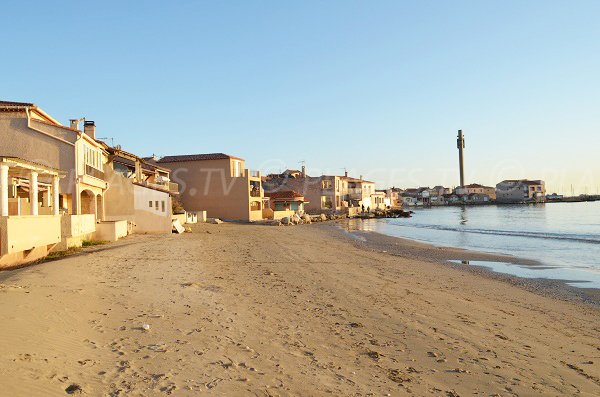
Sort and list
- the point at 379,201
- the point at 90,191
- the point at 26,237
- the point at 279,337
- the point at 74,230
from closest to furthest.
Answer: the point at 279,337 < the point at 26,237 < the point at 74,230 < the point at 90,191 < the point at 379,201

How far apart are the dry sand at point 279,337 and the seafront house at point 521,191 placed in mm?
190151

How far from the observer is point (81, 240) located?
75.4 ft

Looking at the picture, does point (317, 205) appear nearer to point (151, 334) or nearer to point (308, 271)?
point (308, 271)

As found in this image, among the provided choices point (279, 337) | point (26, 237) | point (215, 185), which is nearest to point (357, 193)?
point (215, 185)

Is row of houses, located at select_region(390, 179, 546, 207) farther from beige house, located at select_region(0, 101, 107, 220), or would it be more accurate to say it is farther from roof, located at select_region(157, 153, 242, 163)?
beige house, located at select_region(0, 101, 107, 220)

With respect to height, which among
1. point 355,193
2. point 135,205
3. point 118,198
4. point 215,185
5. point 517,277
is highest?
point 215,185

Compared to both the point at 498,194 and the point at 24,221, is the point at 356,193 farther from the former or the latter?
the point at 498,194

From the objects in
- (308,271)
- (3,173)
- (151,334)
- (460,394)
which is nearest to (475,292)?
(308,271)

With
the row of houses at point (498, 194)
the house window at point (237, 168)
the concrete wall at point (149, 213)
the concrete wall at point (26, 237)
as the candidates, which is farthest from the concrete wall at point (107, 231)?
the row of houses at point (498, 194)

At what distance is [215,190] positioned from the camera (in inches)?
2279

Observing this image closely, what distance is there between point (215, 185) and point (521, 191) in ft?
541

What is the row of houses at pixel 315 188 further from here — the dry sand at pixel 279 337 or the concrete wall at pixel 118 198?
the dry sand at pixel 279 337

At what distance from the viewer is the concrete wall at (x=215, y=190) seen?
57.2 metres

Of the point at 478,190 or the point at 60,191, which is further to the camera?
the point at 478,190
